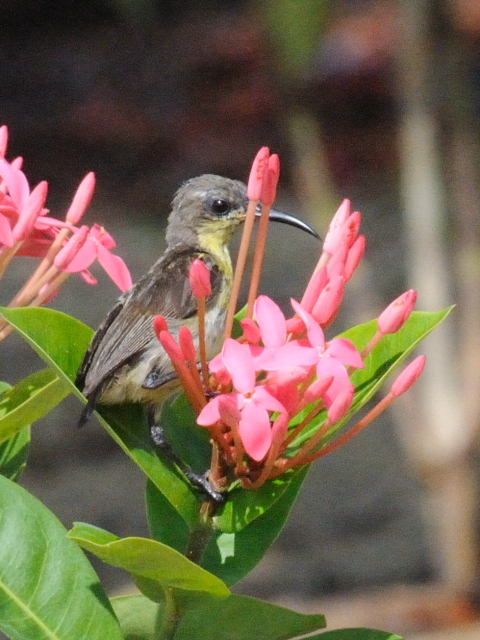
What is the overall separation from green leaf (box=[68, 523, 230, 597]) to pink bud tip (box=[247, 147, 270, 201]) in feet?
1.59

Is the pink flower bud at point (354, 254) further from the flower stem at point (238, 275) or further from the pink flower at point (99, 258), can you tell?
the pink flower at point (99, 258)

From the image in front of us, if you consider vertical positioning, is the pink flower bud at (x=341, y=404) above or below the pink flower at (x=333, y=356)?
below

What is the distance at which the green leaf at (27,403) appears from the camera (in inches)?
46.7

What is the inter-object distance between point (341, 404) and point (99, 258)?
45cm

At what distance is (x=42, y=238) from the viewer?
137 centimetres

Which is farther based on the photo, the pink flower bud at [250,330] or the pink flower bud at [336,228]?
the pink flower bud at [336,228]

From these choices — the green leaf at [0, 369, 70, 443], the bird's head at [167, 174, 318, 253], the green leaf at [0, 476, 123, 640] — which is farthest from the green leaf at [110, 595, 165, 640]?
the bird's head at [167, 174, 318, 253]

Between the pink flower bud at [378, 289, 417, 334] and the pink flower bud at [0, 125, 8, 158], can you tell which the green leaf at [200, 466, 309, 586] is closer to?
the pink flower bud at [378, 289, 417, 334]

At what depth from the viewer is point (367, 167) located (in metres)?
9.27

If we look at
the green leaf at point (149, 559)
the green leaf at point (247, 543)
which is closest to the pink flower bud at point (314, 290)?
the green leaf at point (247, 543)

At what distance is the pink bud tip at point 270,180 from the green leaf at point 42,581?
0.47 metres

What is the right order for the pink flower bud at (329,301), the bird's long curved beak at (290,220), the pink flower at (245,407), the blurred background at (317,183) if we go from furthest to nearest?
the blurred background at (317,183), the bird's long curved beak at (290,220), the pink flower bud at (329,301), the pink flower at (245,407)

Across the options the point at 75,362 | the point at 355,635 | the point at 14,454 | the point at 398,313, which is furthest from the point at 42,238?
the point at 355,635

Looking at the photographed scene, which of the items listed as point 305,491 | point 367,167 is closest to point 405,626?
point 305,491
